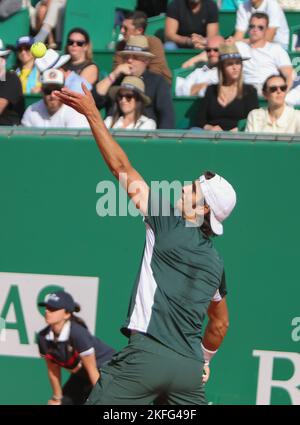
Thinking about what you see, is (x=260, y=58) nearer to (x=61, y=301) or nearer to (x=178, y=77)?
(x=178, y=77)

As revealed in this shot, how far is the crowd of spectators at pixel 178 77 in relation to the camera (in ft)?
24.0

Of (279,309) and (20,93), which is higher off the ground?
(20,93)

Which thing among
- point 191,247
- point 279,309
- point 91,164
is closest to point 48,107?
point 91,164

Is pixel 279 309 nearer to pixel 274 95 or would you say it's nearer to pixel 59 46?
pixel 274 95

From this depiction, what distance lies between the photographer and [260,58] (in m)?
8.49

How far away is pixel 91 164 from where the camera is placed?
638 centimetres

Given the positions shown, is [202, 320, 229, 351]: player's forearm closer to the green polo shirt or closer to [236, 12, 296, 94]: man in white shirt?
the green polo shirt

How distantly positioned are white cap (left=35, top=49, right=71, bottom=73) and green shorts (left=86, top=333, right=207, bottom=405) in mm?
3401

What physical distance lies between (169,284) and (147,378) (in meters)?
0.46

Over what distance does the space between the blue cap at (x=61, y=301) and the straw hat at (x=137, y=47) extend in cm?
248

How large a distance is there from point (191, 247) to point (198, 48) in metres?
4.64

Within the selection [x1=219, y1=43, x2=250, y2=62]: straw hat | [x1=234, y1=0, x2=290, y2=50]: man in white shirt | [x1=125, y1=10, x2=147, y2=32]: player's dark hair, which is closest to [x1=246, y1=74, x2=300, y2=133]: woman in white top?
[x1=219, y1=43, x2=250, y2=62]: straw hat

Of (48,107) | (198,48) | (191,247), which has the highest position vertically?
(198,48)
